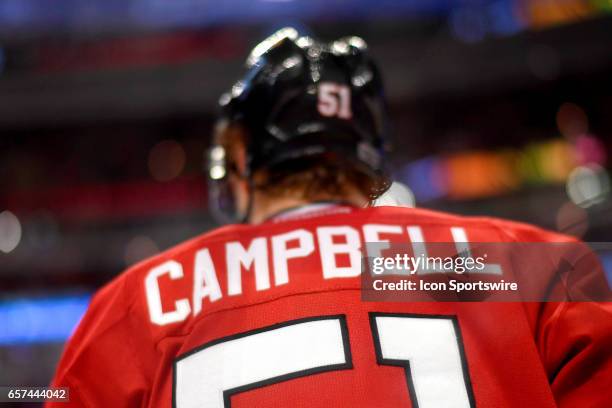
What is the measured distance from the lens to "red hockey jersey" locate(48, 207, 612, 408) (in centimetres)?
77

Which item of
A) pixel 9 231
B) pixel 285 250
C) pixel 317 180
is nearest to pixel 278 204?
pixel 317 180

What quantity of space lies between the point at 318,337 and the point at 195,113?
7.13 meters

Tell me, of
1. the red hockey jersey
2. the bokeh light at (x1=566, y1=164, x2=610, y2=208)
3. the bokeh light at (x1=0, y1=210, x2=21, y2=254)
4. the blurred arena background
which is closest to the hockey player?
the red hockey jersey

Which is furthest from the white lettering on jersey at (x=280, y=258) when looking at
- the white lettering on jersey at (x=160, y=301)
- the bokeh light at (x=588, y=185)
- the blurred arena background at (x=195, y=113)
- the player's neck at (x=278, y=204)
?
the blurred arena background at (x=195, y=113)

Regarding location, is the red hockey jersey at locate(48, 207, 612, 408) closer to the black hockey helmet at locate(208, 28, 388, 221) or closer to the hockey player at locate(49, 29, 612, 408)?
the hockey player at locate(49, 29, 612, 408)

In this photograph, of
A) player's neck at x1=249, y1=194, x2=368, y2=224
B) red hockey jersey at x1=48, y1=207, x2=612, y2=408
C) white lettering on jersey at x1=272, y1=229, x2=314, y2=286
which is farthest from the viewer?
player's neck at x1=249, y1=194, x2=368, y2=224

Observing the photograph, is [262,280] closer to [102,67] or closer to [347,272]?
[347,272]

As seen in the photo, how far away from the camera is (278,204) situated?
1.07 meters

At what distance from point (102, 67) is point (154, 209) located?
1.99m

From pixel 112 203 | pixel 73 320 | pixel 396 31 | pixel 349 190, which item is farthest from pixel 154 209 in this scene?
pixel 349 190

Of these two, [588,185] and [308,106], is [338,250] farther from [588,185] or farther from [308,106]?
[588,185]

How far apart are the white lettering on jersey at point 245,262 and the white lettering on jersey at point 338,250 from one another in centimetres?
9

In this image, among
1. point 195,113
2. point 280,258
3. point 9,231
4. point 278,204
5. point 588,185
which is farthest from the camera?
point 195,113

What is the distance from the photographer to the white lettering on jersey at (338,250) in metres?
0.85
